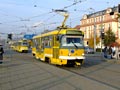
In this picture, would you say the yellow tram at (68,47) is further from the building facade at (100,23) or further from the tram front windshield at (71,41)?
the building facade at (100,23)

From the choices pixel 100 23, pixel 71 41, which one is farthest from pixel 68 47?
pixel 100 23

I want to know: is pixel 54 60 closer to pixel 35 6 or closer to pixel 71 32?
pixel 71 32

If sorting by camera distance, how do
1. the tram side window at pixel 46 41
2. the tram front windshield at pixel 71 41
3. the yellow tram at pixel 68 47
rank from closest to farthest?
the yellow tram at pixel 68 47 → the tram front windshield at pixel 71 41 → the tram side window at pixel 46 41

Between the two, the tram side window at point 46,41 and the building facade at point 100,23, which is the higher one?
the building facade at point 100,23

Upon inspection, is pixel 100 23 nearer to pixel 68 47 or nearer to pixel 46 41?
pixel 46 41

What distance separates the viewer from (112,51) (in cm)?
4481

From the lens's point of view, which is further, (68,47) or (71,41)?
(71,41)

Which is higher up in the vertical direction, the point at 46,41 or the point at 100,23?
the point at 100,23

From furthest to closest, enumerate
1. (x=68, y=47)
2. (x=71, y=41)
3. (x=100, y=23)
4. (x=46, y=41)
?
1. (x=100, y=23)
2. (x=46, y=41)
3. (x=71, y=41)
4. (x=68, y=47)

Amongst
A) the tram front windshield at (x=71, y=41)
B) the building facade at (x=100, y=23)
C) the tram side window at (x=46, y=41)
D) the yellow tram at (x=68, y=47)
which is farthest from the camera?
the building facade at (x=100, y=23)

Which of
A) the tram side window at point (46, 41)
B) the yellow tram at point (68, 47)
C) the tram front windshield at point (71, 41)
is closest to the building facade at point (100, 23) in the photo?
the tram side window at point (46, 41)

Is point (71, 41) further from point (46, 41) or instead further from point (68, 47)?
point (46, 41)

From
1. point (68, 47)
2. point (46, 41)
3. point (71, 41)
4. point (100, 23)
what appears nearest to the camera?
point (68, 47)

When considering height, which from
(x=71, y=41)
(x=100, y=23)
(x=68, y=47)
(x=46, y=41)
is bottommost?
(x=68, y=47)
